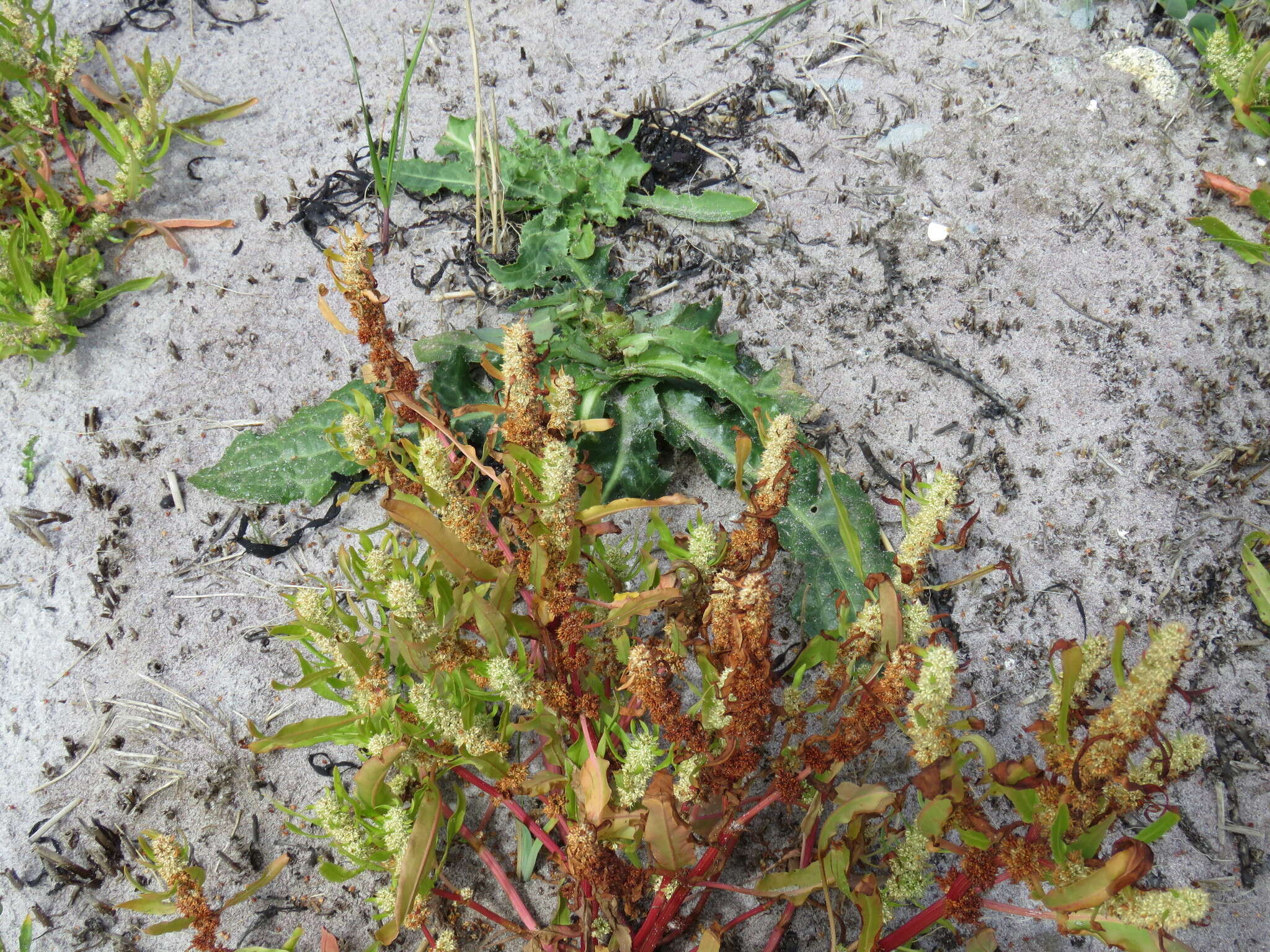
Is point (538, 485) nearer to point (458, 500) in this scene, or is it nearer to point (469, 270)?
point (458, 500)

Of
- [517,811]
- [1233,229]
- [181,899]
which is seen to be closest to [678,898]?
[517,811]

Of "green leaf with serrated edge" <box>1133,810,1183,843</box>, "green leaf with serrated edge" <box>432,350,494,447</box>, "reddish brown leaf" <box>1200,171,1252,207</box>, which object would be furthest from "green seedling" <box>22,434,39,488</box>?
"reddish brown leaf" <box>1200,171,1252,207</box>

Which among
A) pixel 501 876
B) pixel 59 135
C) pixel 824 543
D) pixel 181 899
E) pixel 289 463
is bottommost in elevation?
pixel 501 876

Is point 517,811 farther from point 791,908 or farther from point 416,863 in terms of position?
point 791,908

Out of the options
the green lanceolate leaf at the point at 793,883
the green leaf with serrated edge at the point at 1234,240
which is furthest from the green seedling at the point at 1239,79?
the green lanceolate leaf at the point at 793,883

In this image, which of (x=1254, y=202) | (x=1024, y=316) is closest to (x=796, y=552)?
(x=1024, y=316)
